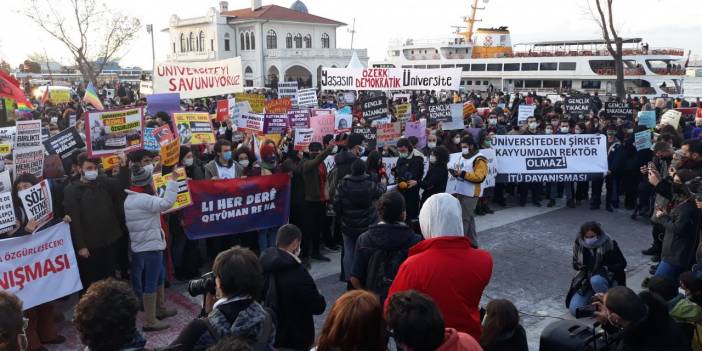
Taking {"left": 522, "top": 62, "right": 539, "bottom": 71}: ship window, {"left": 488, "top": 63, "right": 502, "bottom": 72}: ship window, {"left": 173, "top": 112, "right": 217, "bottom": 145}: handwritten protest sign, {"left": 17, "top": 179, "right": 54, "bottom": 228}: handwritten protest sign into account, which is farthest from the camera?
{"left": 488, "top": 63, "right": 502, "bottom": 72}: ship window

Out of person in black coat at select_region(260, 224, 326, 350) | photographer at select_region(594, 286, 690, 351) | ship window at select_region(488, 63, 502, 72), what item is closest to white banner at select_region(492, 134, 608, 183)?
photographer at select_region(594, 286, 690, 351)

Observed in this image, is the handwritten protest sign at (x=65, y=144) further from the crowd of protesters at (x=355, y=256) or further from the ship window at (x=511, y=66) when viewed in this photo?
the ship window at (x=511, y=66)

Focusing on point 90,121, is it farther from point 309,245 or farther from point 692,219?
point 692,219

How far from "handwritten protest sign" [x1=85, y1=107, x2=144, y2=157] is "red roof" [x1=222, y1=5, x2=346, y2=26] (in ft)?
181

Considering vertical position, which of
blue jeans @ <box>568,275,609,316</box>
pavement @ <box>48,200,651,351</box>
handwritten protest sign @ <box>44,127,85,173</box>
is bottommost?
pavement @ <box>48,200,651,351</box>

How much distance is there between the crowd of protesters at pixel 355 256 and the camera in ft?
8.94

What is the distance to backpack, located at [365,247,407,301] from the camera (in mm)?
3994

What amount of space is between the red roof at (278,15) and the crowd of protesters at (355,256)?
52290mm

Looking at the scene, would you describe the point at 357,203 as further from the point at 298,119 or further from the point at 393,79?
the point at 393,79

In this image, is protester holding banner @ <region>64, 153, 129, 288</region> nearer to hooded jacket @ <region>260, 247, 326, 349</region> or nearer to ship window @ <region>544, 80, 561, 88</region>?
hooded jacket @ <region>260, 247, 326, 349</region>

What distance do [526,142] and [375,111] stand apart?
3287 mm

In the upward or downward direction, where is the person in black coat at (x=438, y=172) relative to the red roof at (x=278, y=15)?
downward

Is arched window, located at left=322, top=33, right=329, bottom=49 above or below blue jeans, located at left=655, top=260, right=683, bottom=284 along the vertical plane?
above

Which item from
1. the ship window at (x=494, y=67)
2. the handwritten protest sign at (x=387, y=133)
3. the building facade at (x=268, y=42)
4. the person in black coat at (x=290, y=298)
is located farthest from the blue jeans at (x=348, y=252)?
the building facade at (x=268, y=42)
